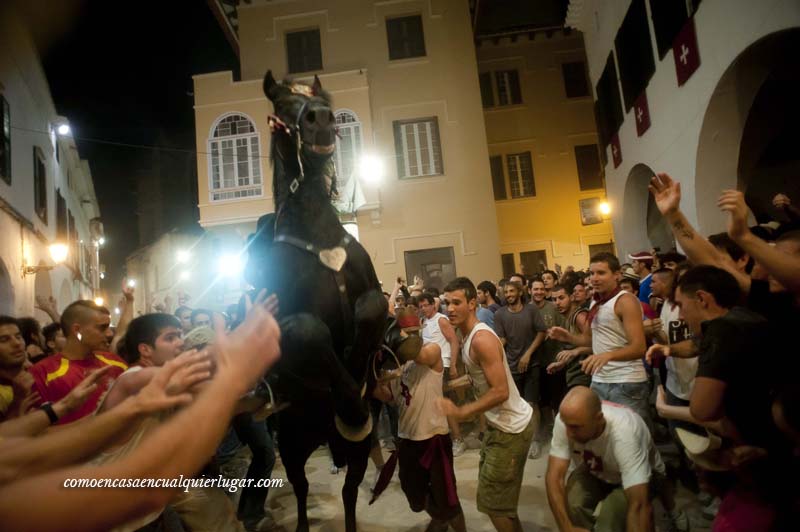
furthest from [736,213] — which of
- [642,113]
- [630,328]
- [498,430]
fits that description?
[642,113]

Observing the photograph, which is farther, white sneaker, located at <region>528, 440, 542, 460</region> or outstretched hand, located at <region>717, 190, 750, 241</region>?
white sneaker, located at <region>528, 440, 542, 460</region>

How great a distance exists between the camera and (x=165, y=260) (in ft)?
95.2

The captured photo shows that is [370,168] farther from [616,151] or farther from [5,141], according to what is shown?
[5,141]

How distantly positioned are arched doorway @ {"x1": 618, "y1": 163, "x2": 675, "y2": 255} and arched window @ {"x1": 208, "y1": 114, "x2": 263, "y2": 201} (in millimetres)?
10454

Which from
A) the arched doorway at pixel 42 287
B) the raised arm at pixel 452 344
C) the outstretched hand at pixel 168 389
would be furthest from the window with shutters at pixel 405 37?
the outstretched hand at pixel 168 389

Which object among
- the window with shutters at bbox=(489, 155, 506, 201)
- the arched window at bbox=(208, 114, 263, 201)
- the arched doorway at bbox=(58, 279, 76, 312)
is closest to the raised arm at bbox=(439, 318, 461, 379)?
the arched window at bbox=(208, 114, 263, 201)

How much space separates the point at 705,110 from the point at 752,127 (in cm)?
150

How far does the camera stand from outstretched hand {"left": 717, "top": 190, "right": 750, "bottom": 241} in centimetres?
269

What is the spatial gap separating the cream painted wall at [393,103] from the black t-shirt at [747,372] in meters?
12.6

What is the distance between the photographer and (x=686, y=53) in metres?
8.20

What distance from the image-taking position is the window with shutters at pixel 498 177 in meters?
18.6

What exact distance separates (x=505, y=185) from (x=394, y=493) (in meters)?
14.8

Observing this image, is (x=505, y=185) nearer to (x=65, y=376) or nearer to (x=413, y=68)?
(x=413, y=68)

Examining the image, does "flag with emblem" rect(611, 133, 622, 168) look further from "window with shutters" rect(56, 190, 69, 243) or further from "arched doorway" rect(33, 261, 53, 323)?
"window with shutters" rect(56, 190, 69, 243)
